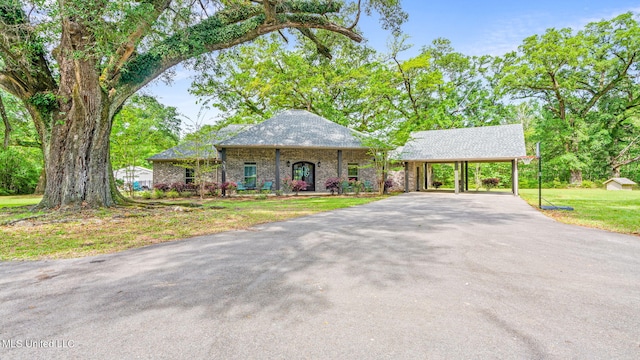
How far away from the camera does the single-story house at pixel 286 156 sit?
17656 millimetres

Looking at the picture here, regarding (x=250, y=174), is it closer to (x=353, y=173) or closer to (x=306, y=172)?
(x=306, y=172)

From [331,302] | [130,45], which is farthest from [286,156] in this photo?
[331,302]

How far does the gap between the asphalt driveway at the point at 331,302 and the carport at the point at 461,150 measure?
44.2 feet

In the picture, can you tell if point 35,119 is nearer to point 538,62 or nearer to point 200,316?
point 200,316

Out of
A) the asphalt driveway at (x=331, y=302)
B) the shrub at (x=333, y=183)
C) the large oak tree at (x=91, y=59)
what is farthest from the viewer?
the shrub at (x=333, y=183)

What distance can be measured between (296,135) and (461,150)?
34.2 ft

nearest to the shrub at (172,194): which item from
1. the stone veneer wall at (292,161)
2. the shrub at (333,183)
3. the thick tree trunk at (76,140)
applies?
the stone veneer wall at (292,161)

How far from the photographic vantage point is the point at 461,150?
749 inches

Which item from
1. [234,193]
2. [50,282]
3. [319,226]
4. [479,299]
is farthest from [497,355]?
[234,193]

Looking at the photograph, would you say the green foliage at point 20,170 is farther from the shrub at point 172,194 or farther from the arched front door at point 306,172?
the arched front door at point 306,172

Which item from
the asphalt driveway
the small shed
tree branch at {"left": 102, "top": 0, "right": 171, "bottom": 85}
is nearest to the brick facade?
tree branch at {"left": 102, "top": 0, "right": 171, "bottom": 85}

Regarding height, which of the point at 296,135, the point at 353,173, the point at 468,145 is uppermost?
the point at 296,135

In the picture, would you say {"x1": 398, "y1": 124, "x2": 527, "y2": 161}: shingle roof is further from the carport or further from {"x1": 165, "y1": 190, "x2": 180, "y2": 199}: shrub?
{"x1": 165, "y1": 190, "x2": 180, "y2": 199}: shrub

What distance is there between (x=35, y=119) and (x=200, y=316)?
11.0 m
